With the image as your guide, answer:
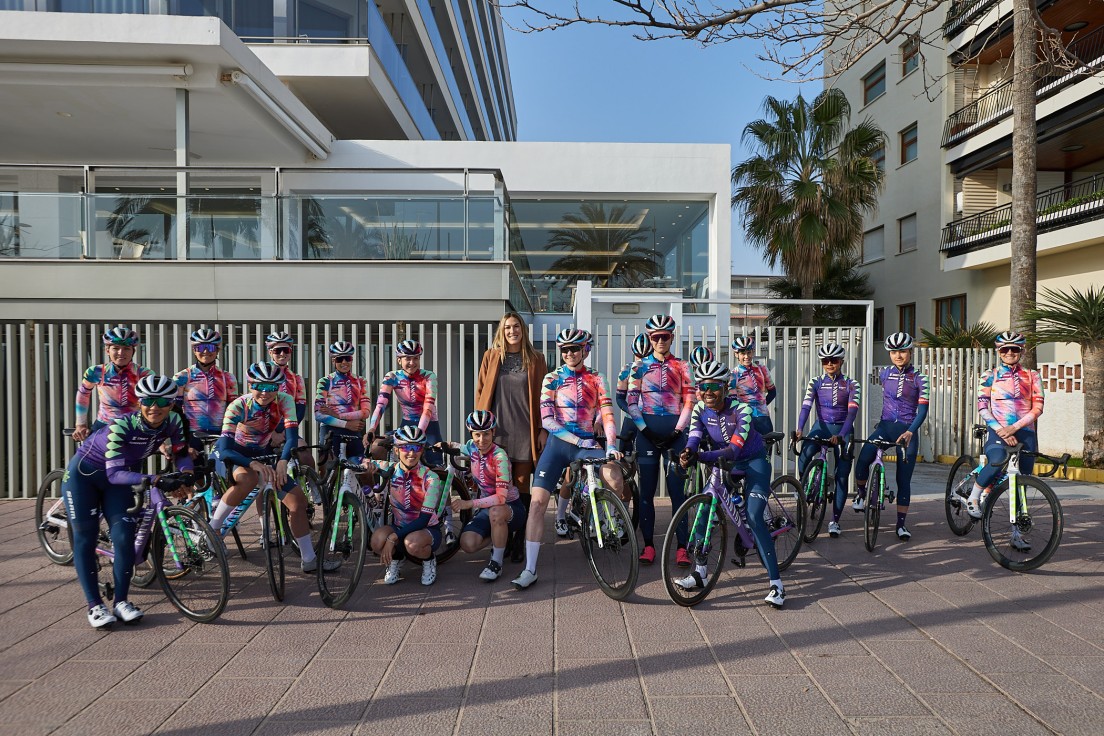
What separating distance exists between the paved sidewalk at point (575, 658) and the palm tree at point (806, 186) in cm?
1512

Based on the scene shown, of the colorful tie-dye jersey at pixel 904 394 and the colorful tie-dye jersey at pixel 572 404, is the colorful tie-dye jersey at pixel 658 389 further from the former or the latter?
the colorful tie-dye jersey at pixel 904 394

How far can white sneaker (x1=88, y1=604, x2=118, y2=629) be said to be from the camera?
14.8 feet

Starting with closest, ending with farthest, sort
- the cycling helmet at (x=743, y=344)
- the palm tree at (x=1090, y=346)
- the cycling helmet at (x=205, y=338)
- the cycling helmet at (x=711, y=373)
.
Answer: the cycling helmet at (x=711, y=373) → the cycling helmet at (x=205, y=338) → the cycling helmet at (x=743, y=344) → the palm tree at (x=1090, y=346)

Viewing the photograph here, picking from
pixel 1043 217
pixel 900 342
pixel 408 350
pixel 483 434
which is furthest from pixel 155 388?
pixel 1043 217

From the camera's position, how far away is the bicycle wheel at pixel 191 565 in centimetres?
462

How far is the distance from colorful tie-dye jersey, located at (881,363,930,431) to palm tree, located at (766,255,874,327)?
16527 mm

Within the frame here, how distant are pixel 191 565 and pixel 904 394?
6169mm

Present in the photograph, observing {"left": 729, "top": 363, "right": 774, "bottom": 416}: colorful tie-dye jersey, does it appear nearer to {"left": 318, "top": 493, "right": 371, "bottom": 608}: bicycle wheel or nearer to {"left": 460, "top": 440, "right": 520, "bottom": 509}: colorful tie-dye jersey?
{"left": 460, "top": 440, "right": 520, "bottom": 509}: colorful tie-dye jersey

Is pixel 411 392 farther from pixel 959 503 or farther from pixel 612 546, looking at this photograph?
pixel 959 503

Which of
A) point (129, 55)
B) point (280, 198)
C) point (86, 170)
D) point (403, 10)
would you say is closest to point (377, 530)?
point (280, 198)

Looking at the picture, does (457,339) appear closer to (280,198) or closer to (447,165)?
(280,198)

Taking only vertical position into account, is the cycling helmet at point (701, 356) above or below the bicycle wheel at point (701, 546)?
above

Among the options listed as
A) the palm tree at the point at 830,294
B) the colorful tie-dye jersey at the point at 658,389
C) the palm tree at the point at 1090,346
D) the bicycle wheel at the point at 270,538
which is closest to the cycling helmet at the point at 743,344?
the colorful tie-dye jersey at the point at 658,389

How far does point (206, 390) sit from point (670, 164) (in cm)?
1248
